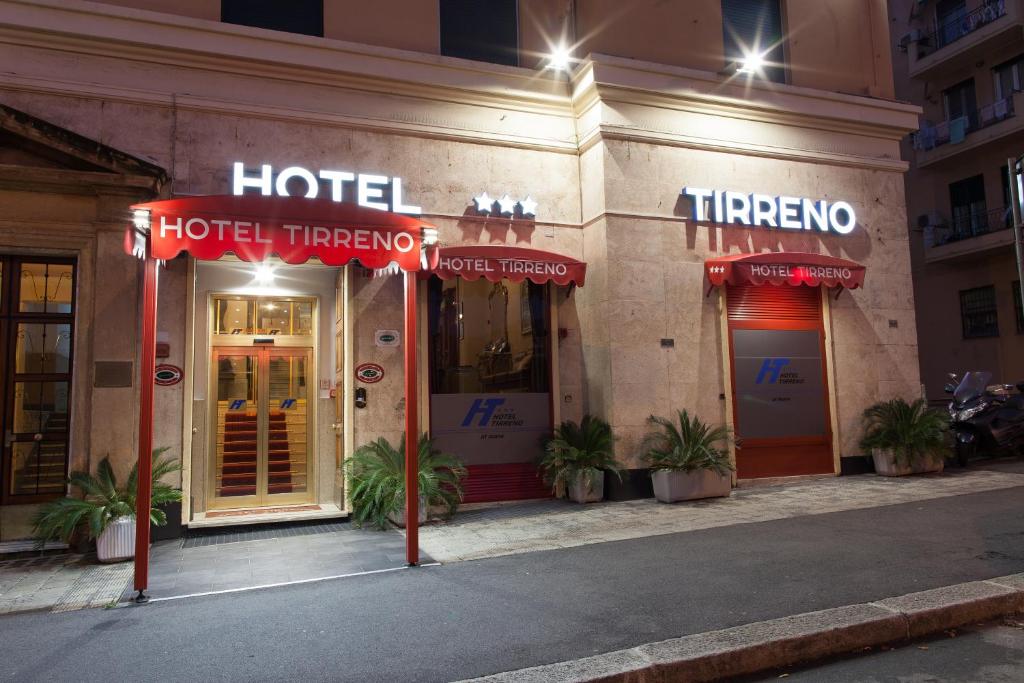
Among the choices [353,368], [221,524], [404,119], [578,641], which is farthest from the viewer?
[404,119]

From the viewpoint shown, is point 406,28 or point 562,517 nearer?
point 562,517

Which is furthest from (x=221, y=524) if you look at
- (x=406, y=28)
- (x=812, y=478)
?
(x=812, y=478)

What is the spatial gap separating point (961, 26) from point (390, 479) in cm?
2444

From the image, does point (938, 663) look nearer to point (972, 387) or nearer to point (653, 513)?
point (653, 513)

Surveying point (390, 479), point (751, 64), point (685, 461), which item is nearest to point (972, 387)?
point (685, 461)

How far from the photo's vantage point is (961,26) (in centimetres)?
2261

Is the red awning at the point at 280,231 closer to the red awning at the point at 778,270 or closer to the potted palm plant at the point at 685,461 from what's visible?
the potted palm plant at the point at 685,461

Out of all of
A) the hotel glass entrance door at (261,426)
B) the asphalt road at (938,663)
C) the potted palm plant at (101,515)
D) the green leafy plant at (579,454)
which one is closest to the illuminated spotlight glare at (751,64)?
the green leafy plant at (579,454)

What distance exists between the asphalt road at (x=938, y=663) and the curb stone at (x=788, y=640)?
98 millimetres

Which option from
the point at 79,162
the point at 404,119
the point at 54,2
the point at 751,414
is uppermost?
the point at 54,2

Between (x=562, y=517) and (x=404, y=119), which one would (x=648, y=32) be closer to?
(x=404, y=119)

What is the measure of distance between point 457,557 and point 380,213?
356 cm

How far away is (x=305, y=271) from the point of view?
9969 mm

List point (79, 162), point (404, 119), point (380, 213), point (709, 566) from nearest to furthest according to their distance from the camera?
point (709, 566)
point (380, 213)
point (79, 162)
point (404, 119)
